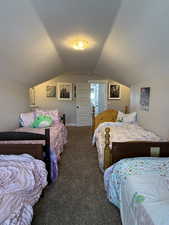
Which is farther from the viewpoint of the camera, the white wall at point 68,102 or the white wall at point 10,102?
the white wall at point 68,102

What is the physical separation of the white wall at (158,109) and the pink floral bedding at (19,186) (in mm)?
2130

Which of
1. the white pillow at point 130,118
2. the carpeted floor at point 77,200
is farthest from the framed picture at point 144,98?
the carpeted floor at point 77,200

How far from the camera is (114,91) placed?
6.29m

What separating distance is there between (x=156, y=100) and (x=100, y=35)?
164 centimetres

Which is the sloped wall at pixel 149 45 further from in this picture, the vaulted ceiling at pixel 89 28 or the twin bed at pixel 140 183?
the twin bed at pixel 140 183

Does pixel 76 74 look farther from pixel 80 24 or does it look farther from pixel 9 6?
pixel 9 6

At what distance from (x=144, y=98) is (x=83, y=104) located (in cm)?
308

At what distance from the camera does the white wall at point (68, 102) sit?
6105mm

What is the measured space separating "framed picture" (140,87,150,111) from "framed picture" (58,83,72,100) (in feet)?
10.7

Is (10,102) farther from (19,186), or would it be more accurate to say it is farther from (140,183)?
(140,183)

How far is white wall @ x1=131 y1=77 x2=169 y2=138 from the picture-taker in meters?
2.53

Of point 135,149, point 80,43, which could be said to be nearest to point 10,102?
point 80,43

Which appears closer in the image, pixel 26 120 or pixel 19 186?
pixel 19 186

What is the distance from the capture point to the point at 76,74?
20.3ft
